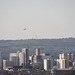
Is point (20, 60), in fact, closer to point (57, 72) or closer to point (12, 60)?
point (12, 60)

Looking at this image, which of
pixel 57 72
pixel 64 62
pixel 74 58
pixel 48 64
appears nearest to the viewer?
pixel 57 72

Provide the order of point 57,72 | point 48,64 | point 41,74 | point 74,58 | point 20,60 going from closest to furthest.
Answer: point 41,74
point 57,72
point 48,64
point 20,60
point 74,58

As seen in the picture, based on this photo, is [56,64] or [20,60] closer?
[56,64]

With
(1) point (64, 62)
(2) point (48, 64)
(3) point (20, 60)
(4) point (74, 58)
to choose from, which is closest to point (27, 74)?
(2) point (48, 64)

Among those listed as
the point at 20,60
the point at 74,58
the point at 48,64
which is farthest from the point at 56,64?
the point at 74,58

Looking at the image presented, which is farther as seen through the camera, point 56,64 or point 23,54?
point 23,54

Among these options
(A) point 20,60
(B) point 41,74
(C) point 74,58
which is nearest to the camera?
(B) point 41,74

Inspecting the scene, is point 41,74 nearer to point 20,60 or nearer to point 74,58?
point 20,60

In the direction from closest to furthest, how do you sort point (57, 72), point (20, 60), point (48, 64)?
point (57, 72) → point (48, 64) → point (20, 60)

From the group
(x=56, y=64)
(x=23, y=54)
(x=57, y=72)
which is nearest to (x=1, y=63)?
(x=56, y=64)
